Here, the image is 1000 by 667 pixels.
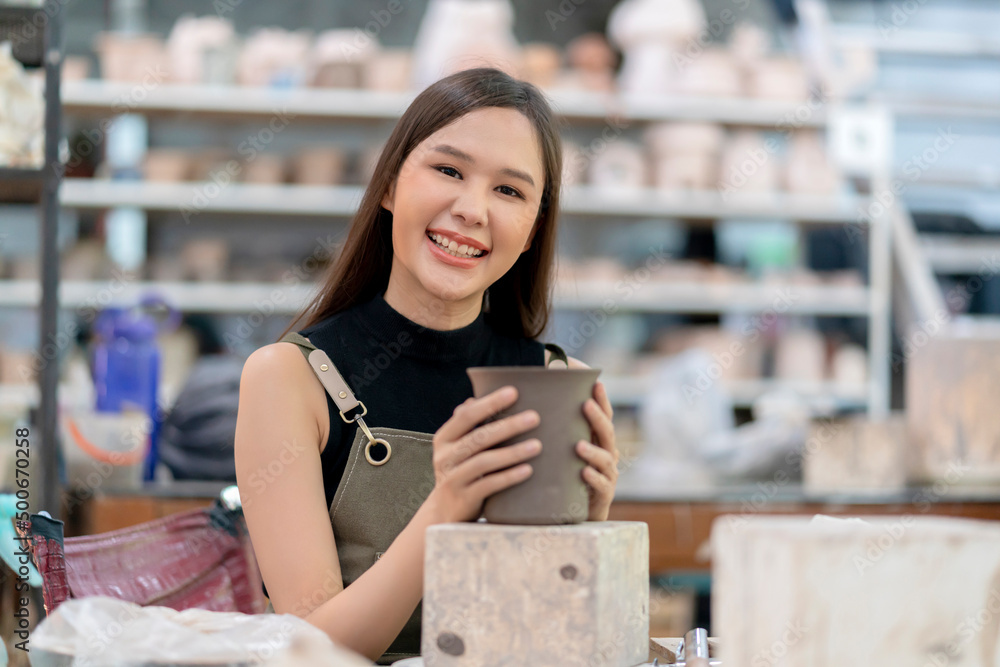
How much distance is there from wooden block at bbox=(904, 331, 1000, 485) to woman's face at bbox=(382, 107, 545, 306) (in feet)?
6.56

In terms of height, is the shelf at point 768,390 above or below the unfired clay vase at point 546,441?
below

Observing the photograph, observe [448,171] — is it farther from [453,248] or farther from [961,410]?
[961,410]

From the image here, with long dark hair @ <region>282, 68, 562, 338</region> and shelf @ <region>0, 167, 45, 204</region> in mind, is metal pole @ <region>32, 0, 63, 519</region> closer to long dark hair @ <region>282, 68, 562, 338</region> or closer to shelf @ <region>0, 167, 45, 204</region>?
shelf @ <region>0, 167, 45, 204</region>

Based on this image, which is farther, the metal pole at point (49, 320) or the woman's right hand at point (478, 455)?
the metal pole at point (49, 320)

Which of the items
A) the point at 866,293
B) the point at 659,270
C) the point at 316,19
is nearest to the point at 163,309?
the point at 316,19

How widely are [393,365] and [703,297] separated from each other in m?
3.03

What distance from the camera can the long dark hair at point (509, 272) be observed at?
1.29 m

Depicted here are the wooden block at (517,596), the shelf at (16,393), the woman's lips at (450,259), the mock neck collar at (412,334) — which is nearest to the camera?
the wooden block at (517,596)

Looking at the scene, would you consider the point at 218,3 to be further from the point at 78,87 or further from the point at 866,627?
the point at 866,627

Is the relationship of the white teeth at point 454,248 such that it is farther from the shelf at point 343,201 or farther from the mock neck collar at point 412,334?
the shelf at point 343,201

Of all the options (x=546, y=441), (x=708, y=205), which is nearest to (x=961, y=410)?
(x=708, y=205)

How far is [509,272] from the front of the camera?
150 centimetres
